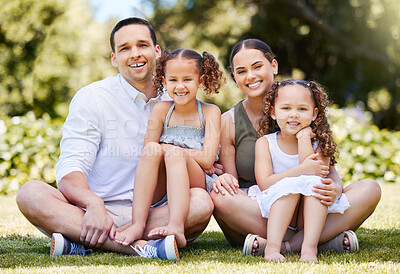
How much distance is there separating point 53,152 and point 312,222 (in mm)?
4416

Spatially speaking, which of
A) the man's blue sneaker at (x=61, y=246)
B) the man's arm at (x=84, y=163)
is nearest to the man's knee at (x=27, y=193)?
the man's arm at (x=84, y=163)

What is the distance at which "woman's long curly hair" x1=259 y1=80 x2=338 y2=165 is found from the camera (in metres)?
2.75

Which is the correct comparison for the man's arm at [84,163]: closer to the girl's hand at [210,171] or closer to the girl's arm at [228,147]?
the girl's hand at [210,171]

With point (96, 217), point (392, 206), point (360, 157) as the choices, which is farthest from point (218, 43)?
point (96, 217)

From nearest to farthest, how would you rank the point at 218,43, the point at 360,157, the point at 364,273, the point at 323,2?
the point at 364,273 < the point at 360,157 < the point at 323,2 < the point at 218,43

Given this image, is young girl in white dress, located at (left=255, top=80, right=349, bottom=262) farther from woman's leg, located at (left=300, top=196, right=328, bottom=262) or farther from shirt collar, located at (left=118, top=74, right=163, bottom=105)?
shirt collar, located at (left=118, top=74, right=163, bottom=105)

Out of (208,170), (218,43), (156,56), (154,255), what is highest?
(218,43)

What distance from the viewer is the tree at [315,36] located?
29.9 ft

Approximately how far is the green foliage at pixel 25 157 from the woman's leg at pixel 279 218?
13.6ft

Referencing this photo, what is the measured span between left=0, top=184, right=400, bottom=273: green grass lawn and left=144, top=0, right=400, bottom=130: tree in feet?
21.7

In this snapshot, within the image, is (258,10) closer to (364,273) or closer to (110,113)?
(110,113)

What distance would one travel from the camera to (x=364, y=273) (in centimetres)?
205

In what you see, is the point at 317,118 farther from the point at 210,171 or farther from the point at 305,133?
the point at 210,171

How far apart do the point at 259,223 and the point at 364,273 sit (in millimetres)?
770
